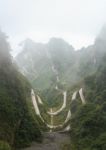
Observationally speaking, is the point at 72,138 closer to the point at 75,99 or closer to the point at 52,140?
the point at 52,140

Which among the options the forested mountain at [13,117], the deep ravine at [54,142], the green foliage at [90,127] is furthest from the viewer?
the forested mountain at [13,117]

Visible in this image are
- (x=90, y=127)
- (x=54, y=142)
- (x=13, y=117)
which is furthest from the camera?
(x=90, y=127)

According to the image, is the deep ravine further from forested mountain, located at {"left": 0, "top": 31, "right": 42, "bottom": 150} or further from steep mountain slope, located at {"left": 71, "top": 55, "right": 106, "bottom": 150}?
forested mountain, located at {"left": 0, "top": 31, "right": 42, "bottom": 150}

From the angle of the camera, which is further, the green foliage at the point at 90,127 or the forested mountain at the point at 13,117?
the forested mountain at the point at 13,117

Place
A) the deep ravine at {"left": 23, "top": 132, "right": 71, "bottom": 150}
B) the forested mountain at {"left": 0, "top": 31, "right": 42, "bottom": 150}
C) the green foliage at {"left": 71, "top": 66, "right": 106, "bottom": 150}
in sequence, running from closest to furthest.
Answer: the green foliage at {"left": 71, "top": 66, "right": 106, "bottom": 150} → the deep ravine at {"left": 23, "top": 132, "right": 71, "bottom": 150} → the forested mountain at {"left": 0, "top": 31, "right": 42, "bottom": 150}

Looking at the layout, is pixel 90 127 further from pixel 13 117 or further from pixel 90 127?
pixel 13 117

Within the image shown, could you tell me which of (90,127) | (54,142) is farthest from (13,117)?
(90,127)

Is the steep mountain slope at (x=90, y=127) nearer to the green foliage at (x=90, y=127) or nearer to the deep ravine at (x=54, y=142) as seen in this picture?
the green foliage at (x=90, y=127)

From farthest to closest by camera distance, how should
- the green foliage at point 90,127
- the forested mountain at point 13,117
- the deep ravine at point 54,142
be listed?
1. the forested mountain at point 13,117
2. the deep ravine at point 54,142
3. the green foliage at point 90,127

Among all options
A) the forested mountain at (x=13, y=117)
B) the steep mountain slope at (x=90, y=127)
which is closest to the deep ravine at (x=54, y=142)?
the steep mountain slope at (x=90, y=127)

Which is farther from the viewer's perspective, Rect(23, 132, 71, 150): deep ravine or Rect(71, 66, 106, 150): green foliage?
Rect(23, 132, 71, 150): deep ravine

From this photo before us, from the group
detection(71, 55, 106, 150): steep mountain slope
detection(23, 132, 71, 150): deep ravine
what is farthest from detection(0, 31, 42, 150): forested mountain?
detection(71, 55, 106, 150): steep mountain slope

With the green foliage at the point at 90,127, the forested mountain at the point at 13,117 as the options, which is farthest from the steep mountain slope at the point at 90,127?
the forested mountain at the point at 13,117
